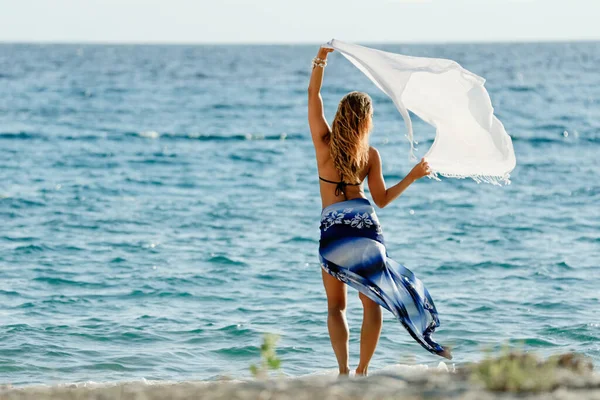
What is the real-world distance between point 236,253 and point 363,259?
7.25m

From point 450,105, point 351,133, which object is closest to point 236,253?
point 450,105

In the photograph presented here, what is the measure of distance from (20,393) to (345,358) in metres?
2.22

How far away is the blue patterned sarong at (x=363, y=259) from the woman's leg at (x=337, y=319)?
9cm

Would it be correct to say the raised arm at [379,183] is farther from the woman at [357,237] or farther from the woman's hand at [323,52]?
the woman's hand at [323,52]

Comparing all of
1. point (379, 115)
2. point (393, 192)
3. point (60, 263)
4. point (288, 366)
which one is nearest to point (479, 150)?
point (393, 192)

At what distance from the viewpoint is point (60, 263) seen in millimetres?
11867

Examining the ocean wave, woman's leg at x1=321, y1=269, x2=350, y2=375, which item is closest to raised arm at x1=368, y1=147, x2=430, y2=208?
woman's leg at x1=321, y1=269, x2=350, y2=375

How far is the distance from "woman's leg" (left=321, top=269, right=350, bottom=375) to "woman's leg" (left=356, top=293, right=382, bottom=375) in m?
0.11

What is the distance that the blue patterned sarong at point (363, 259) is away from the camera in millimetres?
5488

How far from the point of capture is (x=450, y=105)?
5.97 metres

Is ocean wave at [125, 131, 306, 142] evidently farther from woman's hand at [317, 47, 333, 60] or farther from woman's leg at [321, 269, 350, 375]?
woman's leg at [321, 269, 350, 375]

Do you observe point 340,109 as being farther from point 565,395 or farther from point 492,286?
point 492,286

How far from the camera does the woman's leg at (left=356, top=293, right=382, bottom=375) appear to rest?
18.4 ft

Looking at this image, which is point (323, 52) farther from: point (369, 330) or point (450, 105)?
point (369, 330)
